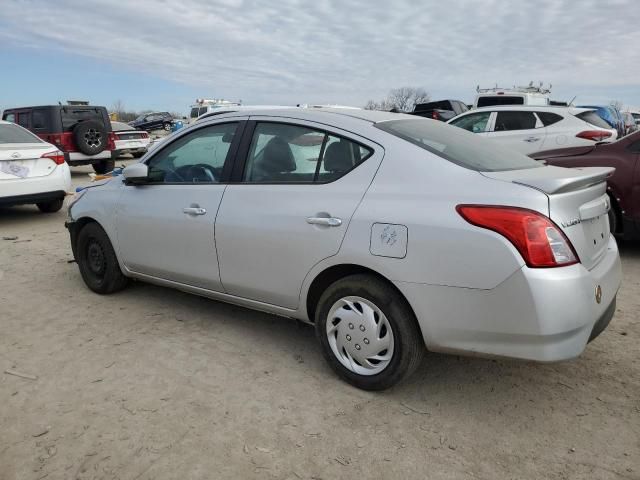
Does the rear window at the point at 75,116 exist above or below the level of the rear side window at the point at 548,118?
below

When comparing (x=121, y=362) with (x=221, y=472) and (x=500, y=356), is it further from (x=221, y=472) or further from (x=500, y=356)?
(x=500, y=356)

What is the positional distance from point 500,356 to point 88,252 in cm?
362

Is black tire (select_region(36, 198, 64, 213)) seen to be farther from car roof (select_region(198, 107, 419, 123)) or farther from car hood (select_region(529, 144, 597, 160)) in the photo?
car hood (select_region(529, 144, 597, 160))

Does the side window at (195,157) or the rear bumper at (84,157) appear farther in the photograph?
the rear bumper at (84,157)

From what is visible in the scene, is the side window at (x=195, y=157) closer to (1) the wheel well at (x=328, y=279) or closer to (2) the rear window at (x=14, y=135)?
(1) the wheel well at (x=328, y=279)

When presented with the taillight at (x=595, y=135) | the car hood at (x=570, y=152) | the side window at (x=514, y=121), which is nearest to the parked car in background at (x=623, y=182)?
the car hood at (x=570, y=152)

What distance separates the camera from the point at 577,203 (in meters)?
2.48

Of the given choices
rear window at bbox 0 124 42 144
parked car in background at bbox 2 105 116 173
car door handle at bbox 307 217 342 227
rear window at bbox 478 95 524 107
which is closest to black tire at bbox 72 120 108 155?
parked car in background at bbox 2 105 116 173

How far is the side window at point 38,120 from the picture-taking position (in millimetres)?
11777

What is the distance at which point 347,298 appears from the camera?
2.81m

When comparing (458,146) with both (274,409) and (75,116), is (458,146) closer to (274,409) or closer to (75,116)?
(274,409)

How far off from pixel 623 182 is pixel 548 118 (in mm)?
4331

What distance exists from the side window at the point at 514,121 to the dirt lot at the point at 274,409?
20.8 feet

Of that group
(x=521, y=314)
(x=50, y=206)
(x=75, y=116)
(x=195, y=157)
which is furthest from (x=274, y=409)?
(x=75, y=116)
